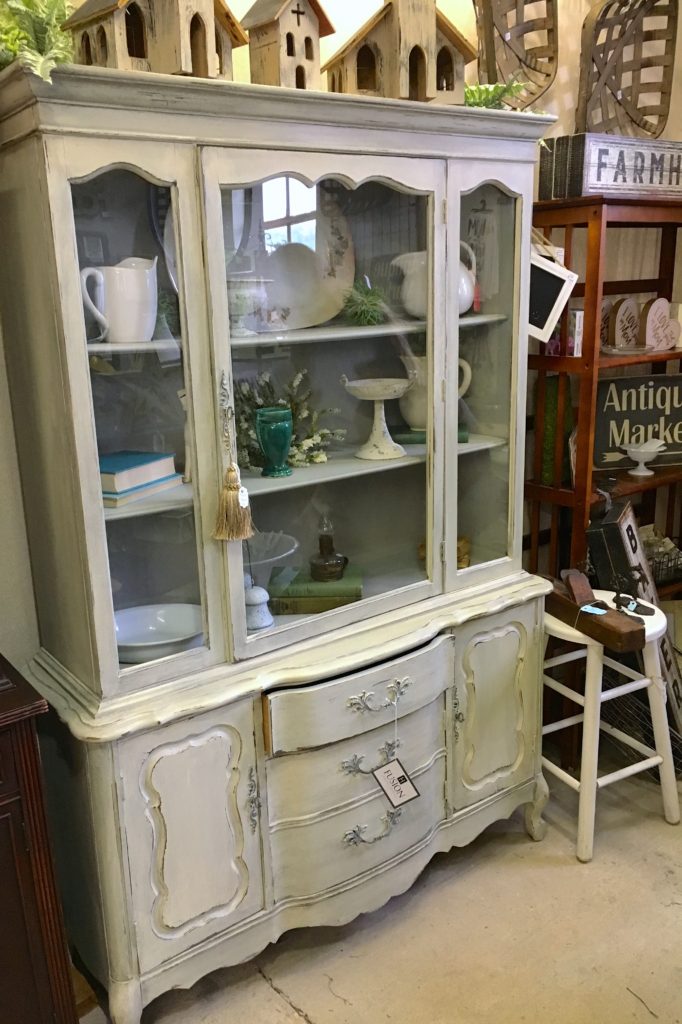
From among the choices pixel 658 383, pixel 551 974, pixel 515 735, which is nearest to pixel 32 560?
pixel 515 735

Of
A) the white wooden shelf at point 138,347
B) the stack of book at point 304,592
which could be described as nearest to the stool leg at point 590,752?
the stack of book at point 304,592

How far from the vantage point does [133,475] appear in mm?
1522

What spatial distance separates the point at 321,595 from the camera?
1832mm

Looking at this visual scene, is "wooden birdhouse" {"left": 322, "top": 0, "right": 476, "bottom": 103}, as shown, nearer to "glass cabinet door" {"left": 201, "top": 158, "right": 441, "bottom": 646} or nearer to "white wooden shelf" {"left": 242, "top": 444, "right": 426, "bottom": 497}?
"glass cabinet door" {"left": 201, "top": 158, "right": 441, "bottom": 646}

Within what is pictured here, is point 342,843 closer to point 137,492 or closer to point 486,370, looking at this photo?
point 137,492

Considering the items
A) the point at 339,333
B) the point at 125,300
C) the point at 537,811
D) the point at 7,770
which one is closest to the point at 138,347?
the point at 125,300

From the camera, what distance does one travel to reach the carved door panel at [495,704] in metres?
2.01

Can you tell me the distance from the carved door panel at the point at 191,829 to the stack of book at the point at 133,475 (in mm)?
426

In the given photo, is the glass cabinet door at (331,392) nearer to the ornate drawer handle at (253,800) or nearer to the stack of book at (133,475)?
the stack of book at (133,475)

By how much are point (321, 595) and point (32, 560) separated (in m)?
0.60

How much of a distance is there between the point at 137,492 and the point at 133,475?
0.03 m

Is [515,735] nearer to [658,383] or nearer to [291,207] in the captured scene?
[658,383]

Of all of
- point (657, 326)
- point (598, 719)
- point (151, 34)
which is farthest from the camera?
point (657, 326)

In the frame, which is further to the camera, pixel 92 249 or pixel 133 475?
pixel 133 475
